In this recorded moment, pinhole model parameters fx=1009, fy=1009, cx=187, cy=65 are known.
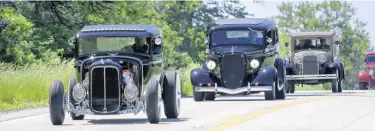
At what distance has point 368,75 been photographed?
157ft

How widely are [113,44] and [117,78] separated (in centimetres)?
143

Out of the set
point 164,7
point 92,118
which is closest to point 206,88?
point 92,118

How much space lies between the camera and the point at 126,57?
18141 mm

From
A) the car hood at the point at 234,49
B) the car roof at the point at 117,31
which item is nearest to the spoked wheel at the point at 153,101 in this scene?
the car roof at the point at 117,31

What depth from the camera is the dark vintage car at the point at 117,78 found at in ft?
56.9

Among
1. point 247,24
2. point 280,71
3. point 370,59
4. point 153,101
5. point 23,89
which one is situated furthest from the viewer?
point 370,59

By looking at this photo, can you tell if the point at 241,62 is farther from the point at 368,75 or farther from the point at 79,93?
the point at 368,75

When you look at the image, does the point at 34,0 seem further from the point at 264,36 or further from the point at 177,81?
the point at 177,81

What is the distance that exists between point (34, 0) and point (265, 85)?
17.7 metres

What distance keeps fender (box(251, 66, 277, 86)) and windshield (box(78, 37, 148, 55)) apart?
359 inches

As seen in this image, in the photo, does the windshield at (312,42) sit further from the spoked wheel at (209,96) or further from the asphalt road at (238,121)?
the asphalt road at (238,121)

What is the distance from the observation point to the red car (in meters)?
47.8

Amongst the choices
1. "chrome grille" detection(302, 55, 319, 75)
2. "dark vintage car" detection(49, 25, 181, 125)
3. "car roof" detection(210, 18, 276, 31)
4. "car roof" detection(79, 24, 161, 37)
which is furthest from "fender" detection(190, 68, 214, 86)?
"chrome grille" detection(302, 55, 319, 75)

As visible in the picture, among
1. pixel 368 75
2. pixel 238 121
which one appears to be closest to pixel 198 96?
pixel 238 121
